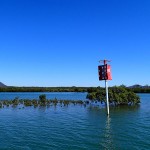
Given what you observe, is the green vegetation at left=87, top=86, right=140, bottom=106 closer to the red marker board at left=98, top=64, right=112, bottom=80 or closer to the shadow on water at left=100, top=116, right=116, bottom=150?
the red marker board at left=98, top=64, right=112, bottom=80

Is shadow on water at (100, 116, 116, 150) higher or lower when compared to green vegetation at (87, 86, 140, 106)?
lower

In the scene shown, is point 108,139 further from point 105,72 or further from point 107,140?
point 105,72

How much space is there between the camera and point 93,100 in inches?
2980

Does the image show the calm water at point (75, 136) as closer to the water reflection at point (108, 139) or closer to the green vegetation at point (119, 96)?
the water reflection at point (108, 139)

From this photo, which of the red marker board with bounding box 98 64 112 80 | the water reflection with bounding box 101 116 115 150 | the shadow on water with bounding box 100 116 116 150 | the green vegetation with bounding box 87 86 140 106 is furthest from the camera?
the green vegetation with bounding box 87 86 140 106

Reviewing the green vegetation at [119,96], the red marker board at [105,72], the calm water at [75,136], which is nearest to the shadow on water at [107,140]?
the calm water at [75,136]

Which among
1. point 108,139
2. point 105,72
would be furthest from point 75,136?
point 105,72

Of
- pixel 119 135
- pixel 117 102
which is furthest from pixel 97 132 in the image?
pixel 117 102

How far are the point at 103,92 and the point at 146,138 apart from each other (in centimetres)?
4299

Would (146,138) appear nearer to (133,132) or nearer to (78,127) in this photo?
(133,132)

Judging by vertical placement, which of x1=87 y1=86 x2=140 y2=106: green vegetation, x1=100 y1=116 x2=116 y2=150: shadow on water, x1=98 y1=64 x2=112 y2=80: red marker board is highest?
x1=98 y1=64 x2=112 y2=80: red marker board

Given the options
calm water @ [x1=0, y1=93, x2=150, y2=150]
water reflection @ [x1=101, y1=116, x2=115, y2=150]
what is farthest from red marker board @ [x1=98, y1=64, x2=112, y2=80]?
water reflection @ [x1=101, y1=116, x2=115, y2=150]

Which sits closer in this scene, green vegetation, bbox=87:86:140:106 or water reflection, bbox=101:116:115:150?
water reflection, bbox=101:116:115:150

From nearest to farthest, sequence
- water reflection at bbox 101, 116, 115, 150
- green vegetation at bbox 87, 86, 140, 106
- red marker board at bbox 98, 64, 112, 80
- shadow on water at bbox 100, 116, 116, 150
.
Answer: shadow on water at bbox 100, 116, 116, 150, water reflection at bbox 101, 116, 115, 150, red marker board at bbox 98, 64, 112, 80, green vegetation at bbox 87, 86, 140, 106
